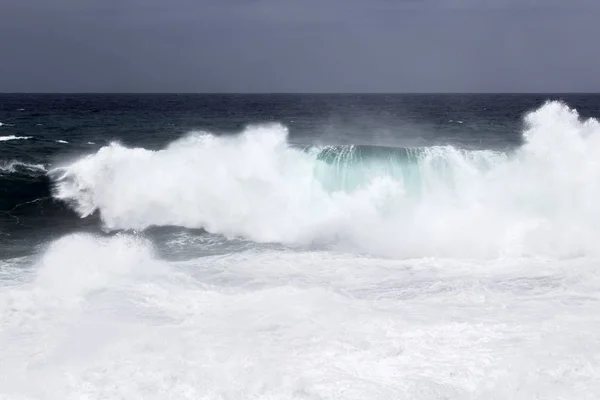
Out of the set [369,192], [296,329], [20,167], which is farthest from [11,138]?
[296,329]

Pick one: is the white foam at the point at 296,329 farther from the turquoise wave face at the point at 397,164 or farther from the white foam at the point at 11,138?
the white foam at the point at 11,138

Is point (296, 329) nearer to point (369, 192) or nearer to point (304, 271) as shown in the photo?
point (304, 271)

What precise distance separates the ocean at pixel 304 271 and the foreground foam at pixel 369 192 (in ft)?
0.20

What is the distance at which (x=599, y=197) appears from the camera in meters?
16.2

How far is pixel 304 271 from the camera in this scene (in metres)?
13.0

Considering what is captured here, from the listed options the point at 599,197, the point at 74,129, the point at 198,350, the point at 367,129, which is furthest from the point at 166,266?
the point at 74,129

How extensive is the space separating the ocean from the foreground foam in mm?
61

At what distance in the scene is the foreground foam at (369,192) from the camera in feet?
51.0

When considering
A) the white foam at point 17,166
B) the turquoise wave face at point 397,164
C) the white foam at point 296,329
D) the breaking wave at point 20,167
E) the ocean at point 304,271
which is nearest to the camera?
the white foam at point 296,329

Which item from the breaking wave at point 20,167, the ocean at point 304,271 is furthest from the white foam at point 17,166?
the ocean at point 304,271

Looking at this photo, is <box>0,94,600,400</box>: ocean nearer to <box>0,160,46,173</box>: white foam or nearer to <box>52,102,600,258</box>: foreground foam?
<box>52,102,600,258</box>: foreground foam

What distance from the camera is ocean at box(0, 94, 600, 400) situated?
317 inches

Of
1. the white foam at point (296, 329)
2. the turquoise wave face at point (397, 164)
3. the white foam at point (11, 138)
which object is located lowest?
the white foam at point (296, 329)

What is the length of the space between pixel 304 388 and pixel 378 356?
133 cm
